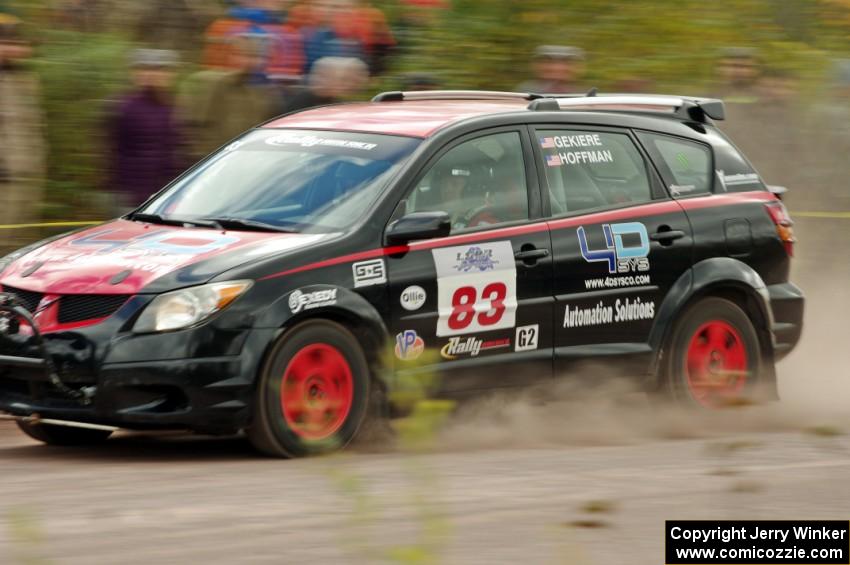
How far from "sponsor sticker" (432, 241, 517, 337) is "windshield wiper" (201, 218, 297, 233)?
801 millimetres

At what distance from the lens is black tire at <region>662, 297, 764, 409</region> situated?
8680 mm

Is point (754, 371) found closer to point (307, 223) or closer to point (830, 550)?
point (307, 223)

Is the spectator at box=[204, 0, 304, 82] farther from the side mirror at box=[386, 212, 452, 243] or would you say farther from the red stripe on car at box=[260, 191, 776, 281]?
the side mirror at box=[386, 212, 452, 243]

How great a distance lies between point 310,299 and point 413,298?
623 millimetres

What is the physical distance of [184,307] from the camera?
272 inches

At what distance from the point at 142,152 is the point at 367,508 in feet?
22.5

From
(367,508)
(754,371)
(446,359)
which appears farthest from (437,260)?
(367,508)

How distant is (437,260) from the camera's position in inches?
300

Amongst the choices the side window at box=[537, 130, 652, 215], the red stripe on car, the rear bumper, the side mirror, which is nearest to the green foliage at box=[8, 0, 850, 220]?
the rear bumper

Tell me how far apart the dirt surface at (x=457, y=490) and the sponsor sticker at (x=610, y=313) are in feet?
1.53

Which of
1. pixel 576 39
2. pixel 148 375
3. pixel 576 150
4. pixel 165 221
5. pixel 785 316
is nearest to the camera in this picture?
pixel 148 375

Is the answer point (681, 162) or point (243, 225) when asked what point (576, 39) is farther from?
point (243, 225)

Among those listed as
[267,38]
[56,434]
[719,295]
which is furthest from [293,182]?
[267,38]

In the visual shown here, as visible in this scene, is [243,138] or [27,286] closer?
[27,286]
